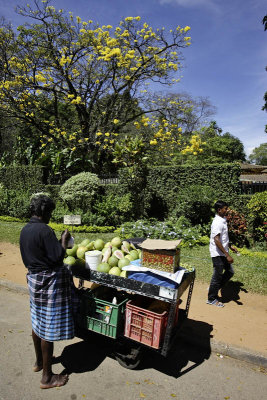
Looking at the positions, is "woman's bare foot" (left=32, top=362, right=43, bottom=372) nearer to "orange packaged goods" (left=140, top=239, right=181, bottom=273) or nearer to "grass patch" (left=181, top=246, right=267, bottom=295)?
"orange packaged goods" (left=140, top=239, right=181, bottom=273)

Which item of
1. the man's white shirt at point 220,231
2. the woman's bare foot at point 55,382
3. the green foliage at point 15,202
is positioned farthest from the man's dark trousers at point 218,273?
the green foliage at point 15,202

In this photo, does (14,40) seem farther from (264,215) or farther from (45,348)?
(45,348)

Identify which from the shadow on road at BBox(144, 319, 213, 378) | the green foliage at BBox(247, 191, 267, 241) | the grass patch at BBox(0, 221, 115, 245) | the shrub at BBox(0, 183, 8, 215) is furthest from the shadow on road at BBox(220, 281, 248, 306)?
the shrub at BBox(0, 183, 8, 215)

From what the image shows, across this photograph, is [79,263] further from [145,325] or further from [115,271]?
[145,325]

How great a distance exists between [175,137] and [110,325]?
44.4 ft

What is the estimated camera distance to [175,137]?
15602 millimetres

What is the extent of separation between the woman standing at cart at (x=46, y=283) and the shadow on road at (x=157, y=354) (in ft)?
1.46

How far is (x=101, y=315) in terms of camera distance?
350 centimetres

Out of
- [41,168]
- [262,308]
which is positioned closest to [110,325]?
[262,308]

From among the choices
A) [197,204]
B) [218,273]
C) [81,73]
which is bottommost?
[218,273]

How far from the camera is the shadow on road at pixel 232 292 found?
5321mm

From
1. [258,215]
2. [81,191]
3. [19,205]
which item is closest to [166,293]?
[258,215]

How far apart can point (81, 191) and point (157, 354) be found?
28.9 feet

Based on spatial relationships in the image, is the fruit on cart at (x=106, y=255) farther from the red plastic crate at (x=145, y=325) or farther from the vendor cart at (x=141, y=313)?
the red plastic crate at (x=145, y=325)
